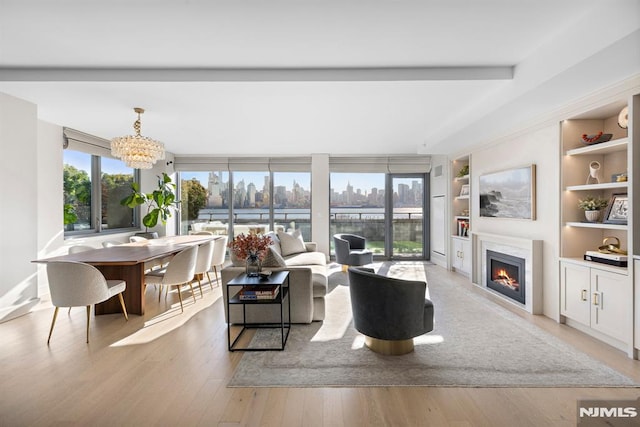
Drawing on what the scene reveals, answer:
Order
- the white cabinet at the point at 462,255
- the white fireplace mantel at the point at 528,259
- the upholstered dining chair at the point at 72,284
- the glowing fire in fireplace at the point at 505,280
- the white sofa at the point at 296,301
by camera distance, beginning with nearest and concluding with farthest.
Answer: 1. the upholstered dining chair at the point at 72,284
2. the white sofa at the point at 296,301
3. the white fireplace mantel at the point at 528,259
4. the glowing fire in fireplace at the point at 505,280
5. the white cabinet at the point at 462,255

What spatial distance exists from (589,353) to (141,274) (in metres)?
4.76

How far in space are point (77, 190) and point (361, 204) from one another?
5.73 meters

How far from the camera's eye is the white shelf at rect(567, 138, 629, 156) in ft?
9.02

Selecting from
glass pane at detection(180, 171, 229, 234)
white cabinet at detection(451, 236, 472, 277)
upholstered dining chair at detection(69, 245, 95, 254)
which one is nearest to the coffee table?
upholstered dining chair at detection(69, 245, 95, 254)

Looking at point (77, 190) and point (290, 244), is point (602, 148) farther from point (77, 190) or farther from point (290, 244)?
point (77, 190)

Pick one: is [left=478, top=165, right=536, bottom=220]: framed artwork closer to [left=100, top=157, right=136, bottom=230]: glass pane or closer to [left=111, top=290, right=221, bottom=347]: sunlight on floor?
[left=111, top=290, right=221, bottom=347]: sunlight on floor

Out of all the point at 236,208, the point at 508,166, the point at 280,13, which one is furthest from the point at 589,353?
the point at 236,208

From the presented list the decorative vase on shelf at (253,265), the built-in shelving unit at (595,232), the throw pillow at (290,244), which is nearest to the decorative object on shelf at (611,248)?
the built-in shelving unit at (595,232)

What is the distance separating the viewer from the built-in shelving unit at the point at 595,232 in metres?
2.66

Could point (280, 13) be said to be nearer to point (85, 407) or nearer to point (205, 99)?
point (205, 99)

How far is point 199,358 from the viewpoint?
104 inches

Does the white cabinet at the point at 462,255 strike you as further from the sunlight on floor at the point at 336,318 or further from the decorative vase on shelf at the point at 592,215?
the sunlight on floor at the point at 336,318

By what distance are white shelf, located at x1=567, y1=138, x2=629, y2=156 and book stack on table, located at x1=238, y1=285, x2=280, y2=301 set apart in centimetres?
338

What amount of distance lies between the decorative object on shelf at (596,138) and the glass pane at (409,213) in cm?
423
